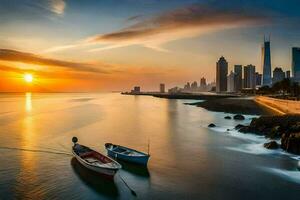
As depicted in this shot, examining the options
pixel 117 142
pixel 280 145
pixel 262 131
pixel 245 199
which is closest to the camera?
pixel 245 199

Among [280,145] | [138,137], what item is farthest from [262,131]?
[138,137]

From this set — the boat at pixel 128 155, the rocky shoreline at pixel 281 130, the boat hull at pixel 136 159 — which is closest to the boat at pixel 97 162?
the boat at pixel 128 155

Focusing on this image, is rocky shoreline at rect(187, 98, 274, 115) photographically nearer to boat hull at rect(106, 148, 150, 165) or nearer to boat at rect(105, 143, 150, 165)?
boat at rect(105, 143, 150, 165)

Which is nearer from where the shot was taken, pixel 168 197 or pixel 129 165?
pixel 168 197

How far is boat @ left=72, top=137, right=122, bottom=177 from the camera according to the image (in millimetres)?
26828

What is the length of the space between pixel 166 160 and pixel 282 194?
14.4 m

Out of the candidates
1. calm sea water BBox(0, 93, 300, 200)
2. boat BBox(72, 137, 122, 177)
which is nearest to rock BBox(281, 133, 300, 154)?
calm sea water BBox(0, 93, 300, 200)

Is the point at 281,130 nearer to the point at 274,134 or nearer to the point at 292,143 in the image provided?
the point at 274,134

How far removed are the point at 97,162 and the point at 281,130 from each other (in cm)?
3142

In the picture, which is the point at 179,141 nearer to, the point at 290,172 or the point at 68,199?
the point at 290,172

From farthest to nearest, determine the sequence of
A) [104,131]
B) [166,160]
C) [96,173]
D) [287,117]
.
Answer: [104,131]
[287,117]
[166,160]
[96,173]

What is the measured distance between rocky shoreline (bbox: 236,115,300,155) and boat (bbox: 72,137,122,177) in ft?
73.7

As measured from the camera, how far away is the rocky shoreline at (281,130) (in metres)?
36.6

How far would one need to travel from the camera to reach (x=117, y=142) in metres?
48.5
